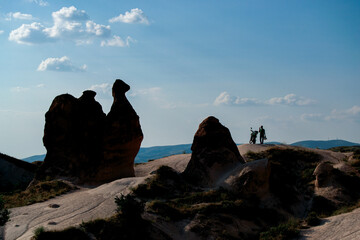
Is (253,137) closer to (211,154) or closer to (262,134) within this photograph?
(262,134)

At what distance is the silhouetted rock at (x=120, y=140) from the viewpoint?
27.7 metres

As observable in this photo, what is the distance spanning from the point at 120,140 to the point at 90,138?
270 centimetres

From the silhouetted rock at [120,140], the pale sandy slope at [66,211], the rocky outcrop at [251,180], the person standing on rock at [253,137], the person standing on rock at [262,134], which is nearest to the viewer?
the pale sandy slope at [66,211]

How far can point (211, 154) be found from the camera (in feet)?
84.7

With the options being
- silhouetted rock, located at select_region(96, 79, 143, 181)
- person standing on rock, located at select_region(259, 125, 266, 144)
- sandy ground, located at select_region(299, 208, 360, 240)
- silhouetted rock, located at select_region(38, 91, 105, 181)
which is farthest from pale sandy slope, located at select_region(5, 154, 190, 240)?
person standing on rock, located at select_region(259, 125, 266, 144)

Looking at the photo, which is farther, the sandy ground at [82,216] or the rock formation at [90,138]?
the rock formation at [90,138]

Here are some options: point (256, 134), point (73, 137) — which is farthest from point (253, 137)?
point (73, 137)

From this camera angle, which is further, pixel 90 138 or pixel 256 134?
pixel 256 134

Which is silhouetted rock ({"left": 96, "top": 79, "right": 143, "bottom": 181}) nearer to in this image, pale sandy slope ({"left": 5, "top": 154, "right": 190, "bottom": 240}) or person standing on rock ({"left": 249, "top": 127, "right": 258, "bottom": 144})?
pale sandy slope ({"left": 5, "top": 154, "right": 190, "bottom": 240})

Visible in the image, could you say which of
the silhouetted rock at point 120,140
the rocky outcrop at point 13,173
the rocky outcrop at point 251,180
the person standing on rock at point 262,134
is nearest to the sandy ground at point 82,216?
the rocky outcrop at point 251,180

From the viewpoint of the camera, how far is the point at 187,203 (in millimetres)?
Answer: 21031

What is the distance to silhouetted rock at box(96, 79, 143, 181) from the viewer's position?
2772 cm

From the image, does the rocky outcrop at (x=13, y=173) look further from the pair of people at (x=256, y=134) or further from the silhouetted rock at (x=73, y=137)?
the pair of people at (x=256, y=134)

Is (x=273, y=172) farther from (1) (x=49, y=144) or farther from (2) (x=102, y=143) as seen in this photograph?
(1) (x=49, y=144)
